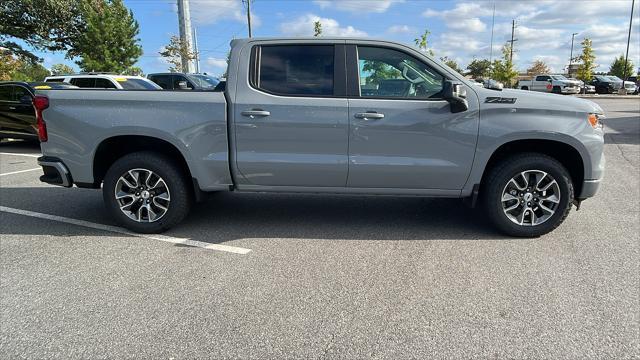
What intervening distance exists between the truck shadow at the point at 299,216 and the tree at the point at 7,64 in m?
25.1

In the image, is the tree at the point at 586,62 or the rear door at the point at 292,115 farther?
the tree at the point at 586,62

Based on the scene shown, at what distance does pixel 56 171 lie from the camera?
14.8 ft

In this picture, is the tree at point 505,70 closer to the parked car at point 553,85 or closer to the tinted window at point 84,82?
the parked car at point 553,85

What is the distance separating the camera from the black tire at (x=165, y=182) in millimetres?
4406

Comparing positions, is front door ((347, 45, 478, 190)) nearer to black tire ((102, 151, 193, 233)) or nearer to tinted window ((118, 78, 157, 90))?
black tire ((102, 151, 193, 233))

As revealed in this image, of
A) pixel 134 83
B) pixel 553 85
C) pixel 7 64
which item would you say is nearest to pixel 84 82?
pixel 134 83

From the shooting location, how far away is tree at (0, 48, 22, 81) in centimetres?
2553

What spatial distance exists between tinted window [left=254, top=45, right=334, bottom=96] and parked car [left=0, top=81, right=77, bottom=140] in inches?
344

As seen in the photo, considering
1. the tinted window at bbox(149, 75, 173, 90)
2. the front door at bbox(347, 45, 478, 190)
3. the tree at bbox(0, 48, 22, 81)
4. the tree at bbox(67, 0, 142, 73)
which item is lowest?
the front door at bbox(347, 45, 478, 190)

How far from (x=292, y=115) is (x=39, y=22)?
2280 centimetres

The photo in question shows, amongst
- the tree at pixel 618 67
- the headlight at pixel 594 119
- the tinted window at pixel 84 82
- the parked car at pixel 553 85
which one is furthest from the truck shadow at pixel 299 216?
the tree at pixel 618 67

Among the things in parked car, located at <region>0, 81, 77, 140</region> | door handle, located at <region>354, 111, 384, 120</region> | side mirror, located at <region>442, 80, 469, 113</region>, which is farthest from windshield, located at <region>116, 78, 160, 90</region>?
side mirror, located at <region>442, 80, 469, 113</region>

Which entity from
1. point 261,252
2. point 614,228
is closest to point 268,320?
point 261,252

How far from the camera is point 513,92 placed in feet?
14.0
